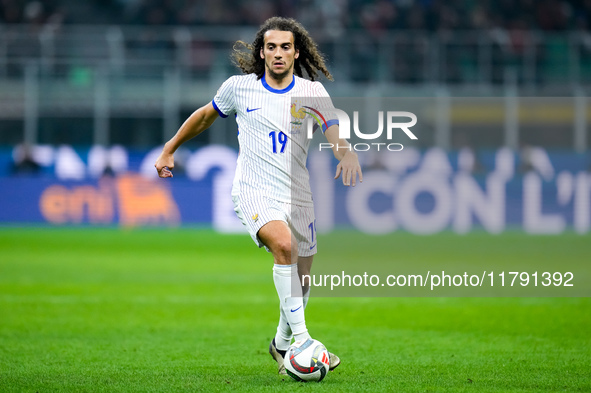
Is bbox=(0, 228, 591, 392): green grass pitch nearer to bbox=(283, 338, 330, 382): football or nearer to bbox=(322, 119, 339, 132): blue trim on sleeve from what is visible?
bbox=(283, 338, 330, 382): football

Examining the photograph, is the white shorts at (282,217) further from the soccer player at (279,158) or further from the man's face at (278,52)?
the man's face at (278,52)

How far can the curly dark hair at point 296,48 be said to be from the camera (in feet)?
18.1

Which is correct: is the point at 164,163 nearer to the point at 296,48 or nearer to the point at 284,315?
the point at 296,48

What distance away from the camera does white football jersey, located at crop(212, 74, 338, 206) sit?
5.41 meters

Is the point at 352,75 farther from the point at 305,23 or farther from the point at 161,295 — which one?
the point at 161,295

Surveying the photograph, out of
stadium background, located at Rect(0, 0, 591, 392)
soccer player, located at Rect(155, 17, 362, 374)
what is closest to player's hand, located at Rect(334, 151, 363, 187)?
soccer player, located at Rect(155, 17, 362, 374)

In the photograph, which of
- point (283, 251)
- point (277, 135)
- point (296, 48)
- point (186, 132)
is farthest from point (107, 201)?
point (283, 251)

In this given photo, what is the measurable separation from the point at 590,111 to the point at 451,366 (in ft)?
45.7

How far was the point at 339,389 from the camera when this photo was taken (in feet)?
16.0

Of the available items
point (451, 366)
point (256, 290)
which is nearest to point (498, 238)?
point (256, 290)

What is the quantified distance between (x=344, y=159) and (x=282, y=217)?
1.72 ft

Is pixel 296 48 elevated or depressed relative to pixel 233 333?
elevated

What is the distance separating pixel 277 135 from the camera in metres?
5.42

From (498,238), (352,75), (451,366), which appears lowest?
(498,238)
